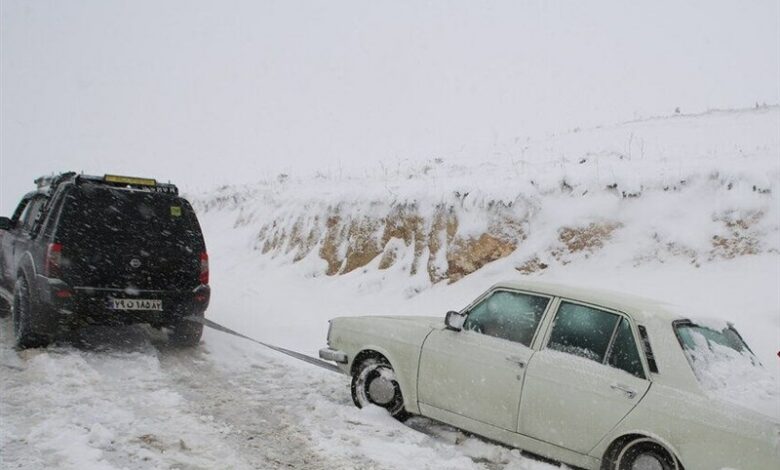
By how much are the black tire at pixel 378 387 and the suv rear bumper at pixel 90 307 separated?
3.00m

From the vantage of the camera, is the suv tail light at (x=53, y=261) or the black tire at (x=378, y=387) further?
the suv tail light at (x=53, y=261)

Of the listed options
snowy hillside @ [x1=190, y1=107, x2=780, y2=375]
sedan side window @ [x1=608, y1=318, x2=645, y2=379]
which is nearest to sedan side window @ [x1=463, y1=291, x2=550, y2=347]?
sedan side window @ [x1=608, y1=318, x2=645, y2=379]

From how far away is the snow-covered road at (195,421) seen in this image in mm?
4523

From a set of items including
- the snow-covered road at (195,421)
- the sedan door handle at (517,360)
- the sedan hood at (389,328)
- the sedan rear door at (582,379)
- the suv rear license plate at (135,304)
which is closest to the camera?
the sedan rear door at (582,379)

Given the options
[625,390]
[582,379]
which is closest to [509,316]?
[582,379]

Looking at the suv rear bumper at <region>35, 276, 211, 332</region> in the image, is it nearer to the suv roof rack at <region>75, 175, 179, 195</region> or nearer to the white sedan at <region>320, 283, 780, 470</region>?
the suv roof rack at <region>75, 175, 179, 195</region>

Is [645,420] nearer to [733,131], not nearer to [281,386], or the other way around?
[281,386]

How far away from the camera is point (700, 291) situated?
303 inches

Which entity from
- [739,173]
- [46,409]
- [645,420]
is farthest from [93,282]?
[739,173]

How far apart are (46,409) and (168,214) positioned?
315 centimetres

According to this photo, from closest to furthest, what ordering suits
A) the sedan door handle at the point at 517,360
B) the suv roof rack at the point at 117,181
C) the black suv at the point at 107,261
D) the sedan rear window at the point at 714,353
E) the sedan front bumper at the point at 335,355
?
Result: the sedan rear window at the point at 714,353, the sedan door handle at the point at 517,360, the sedan front bumper at the point at 335,355, the black suv at the point at 107,261, the suv roof rack at the point at 117,181

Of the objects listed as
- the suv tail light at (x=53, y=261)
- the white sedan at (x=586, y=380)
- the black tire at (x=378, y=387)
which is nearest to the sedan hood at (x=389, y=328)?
the white sedan at (x=586, y=380)

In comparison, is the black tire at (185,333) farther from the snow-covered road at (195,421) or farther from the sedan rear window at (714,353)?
the sedan rear window at (714,353)

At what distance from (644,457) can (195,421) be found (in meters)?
3.65
